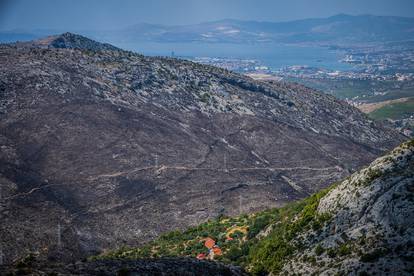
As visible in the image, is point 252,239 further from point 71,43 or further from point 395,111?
point 395,111

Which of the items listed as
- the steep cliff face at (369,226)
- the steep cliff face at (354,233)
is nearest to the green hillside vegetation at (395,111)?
the steep cliff face at (354,233)

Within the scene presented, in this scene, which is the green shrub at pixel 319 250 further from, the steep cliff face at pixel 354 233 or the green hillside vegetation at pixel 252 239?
the green hillside vegetation at pixel 252 239

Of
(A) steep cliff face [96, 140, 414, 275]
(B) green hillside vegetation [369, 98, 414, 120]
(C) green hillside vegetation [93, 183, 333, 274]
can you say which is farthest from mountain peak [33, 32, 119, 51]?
(A) steep cliff face [96, 140, 414, 275]

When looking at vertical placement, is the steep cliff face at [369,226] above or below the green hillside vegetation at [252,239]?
above

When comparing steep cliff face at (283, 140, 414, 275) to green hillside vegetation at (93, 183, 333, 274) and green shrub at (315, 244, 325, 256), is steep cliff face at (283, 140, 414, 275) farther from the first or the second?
green hillside vegetation at (93, 183, 333, 274)

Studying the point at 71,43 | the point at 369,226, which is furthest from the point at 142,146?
the point at 71,43
